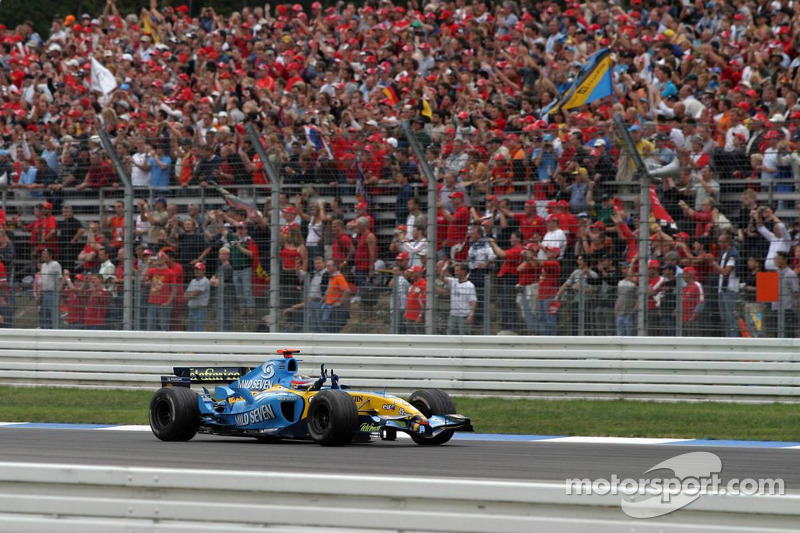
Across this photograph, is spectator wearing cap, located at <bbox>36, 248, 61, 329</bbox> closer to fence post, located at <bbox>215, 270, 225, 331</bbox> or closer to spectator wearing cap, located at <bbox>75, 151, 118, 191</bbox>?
spectator wearing cap, located at <bbox>75, 151, 118, 191</bbox>

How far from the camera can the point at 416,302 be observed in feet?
48.0

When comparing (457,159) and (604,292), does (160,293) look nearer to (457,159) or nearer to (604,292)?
(457,159)

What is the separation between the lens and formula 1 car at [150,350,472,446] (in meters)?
10.2

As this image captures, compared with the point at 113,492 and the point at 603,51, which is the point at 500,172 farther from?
the point at 113,492

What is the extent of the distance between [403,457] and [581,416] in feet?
11.5

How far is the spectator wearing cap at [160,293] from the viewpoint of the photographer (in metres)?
15.8

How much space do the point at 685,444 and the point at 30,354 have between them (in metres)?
8.73

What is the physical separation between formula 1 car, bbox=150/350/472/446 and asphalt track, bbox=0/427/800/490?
0.44ft

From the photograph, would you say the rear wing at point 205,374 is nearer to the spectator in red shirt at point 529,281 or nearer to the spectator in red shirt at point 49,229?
the spectator in red shirt at point 529,281

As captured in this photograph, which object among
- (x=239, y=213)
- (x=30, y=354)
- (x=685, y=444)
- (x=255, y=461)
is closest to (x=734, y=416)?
(x=685, y=444)

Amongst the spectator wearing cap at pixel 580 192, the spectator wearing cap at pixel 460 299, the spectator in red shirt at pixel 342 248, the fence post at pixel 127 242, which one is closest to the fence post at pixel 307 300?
the spectator in red shirt at pixel 342 248

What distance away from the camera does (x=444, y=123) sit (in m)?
18.1

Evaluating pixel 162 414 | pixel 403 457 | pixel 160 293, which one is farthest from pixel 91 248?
pixel 403 457

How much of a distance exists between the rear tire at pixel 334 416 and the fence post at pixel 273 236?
16.1 feet
